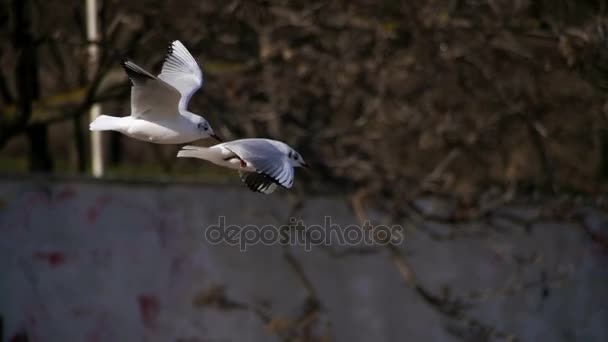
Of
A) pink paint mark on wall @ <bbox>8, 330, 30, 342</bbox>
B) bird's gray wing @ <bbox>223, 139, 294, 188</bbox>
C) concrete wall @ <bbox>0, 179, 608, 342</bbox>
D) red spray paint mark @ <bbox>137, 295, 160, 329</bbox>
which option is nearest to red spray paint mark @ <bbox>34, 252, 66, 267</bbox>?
concrete wall @ <bbox>0, 179, 608, 342</bbox>

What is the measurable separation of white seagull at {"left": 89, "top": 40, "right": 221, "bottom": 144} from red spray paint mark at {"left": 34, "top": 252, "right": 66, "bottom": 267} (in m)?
2.69

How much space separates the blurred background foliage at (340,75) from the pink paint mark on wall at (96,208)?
565 millimetres

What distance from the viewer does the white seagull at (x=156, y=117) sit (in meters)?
Result: 4.77

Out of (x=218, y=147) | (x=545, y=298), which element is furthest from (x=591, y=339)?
(x=218, y=147)

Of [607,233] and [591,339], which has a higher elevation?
[607,233]

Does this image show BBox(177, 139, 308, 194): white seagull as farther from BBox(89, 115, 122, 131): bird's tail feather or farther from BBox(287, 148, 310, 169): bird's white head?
BBox(89, 115, 122, 131): bird's tail feather

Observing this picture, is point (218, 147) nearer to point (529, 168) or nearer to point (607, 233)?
point (607, 233)

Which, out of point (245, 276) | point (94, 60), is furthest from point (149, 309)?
point (94, 60)

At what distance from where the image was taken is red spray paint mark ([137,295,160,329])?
766 centimetres

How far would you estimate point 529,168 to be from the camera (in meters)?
11.4

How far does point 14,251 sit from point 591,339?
173 inches

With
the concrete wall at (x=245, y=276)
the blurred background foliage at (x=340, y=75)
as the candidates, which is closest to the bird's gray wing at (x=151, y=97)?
the blurred background foliage at (x=340, y=75)

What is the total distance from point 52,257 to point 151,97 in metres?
2.82

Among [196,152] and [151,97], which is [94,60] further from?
[196,152]
